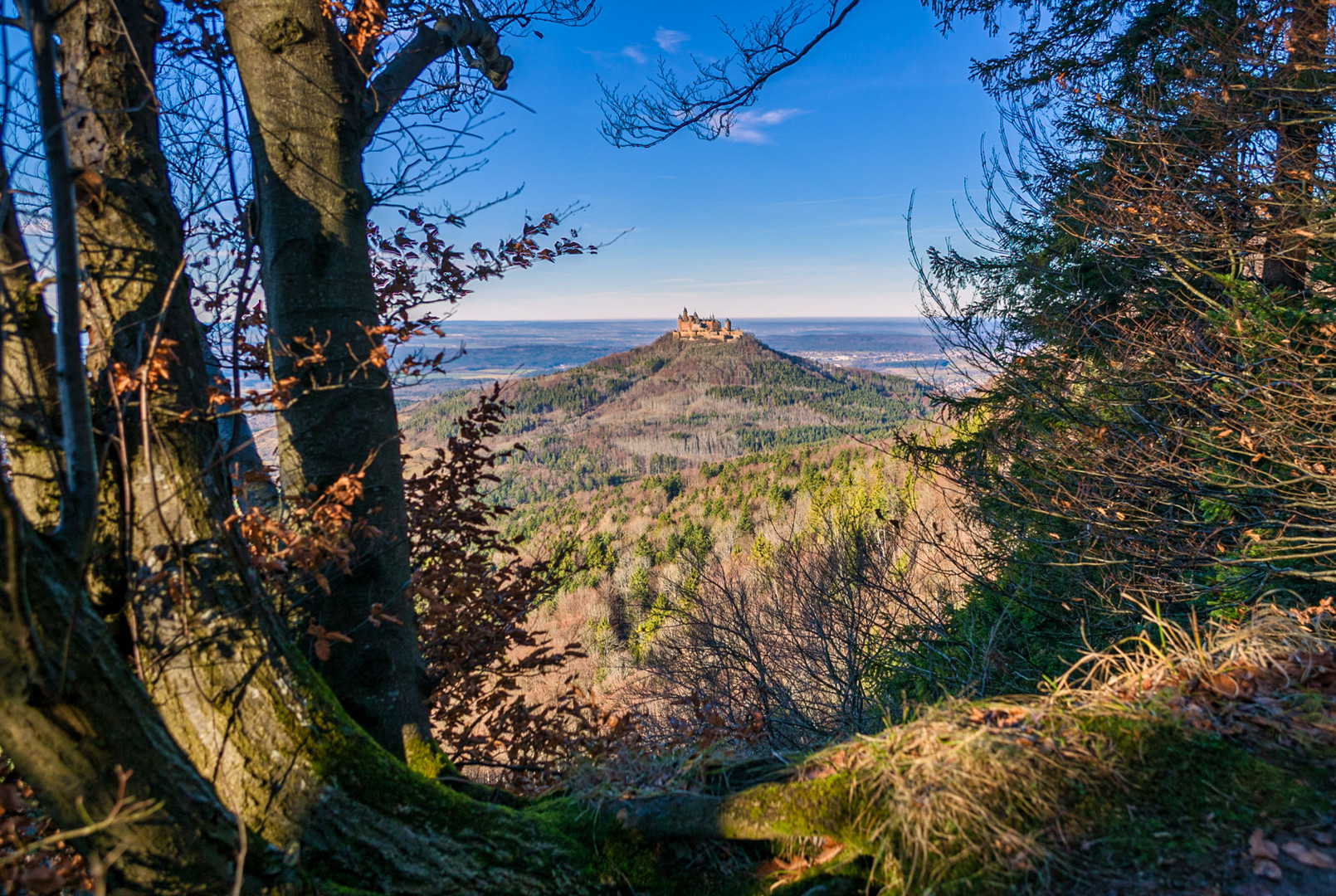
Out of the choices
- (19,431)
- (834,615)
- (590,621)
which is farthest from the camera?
(590,621)

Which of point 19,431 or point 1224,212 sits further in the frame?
point 1224,212

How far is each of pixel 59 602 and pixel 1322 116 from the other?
575 cm

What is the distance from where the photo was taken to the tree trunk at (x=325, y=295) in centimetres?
252

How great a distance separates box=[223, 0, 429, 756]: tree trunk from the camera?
2.52 metres

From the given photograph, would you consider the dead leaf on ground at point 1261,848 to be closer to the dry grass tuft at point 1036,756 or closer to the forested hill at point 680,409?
the dry grass tuft at point 1036,756

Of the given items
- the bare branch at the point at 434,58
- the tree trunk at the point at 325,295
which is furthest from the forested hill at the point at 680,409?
the tree trunk at the point at 325,295

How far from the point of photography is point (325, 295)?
2.54 metres

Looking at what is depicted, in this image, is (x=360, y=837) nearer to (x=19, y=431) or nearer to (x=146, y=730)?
(x=146, y=730)

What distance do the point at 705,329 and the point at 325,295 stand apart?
119 metres

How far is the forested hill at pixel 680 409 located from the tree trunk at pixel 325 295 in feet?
231

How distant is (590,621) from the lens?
80.6 ft

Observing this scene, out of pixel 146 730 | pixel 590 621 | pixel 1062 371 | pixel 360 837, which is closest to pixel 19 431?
pixel 146 730

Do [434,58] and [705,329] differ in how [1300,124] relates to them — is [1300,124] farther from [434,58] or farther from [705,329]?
[705,329]

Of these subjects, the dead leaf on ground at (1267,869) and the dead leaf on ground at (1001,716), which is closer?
the dead leaf on ground at (1267,869)
